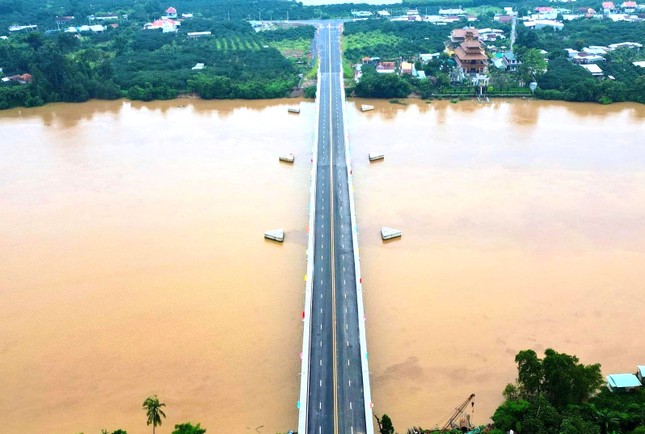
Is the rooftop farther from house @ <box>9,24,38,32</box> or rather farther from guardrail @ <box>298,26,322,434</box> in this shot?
house @ <box>9,24,38,32</box>

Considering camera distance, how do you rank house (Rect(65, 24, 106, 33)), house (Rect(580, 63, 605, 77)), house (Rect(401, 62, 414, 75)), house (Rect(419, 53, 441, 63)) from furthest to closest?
house (Rect(65, 24, 106, 33)), house (Rect(419, 53, 441, 63)), house (Rect(401, 62, 414, 75)), house (Rect(580, 63, 605, 77))

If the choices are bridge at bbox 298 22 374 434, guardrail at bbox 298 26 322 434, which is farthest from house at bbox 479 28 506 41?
guardrail at bbox 298 26 322 434

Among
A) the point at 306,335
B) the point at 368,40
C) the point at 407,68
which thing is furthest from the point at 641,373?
the point at 368,40

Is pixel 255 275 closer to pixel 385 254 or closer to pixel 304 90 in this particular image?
pixel 385 254

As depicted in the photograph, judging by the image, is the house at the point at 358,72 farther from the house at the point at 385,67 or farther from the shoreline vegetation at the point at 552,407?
the shoreline vegetation at the point at 552,407

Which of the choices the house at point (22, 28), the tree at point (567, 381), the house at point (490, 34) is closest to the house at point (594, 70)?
the house at point (490, 34)

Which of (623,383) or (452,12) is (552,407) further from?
(452,12)
